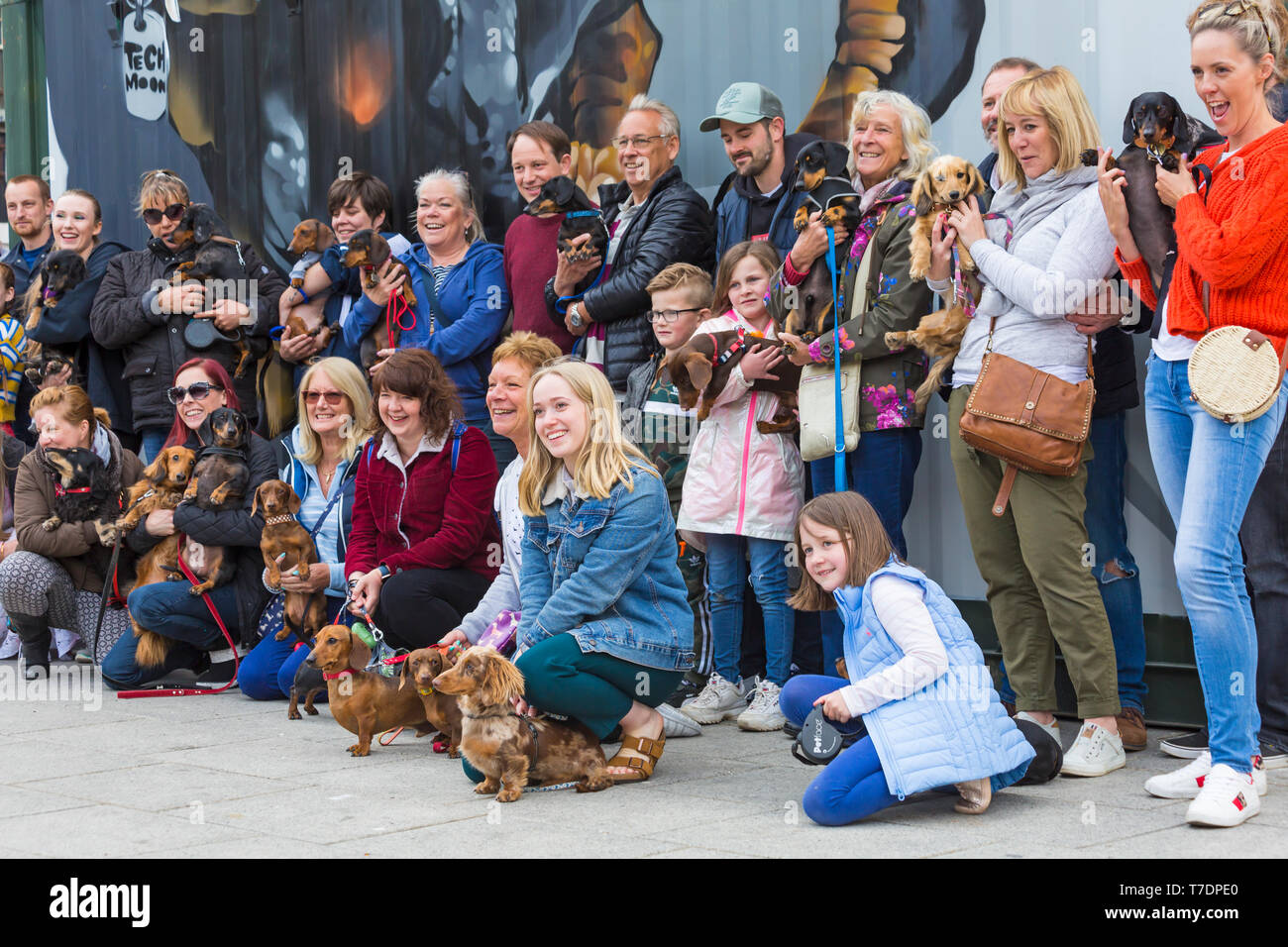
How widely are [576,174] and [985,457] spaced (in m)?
3.60

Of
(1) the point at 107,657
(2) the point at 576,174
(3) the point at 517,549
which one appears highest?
(2) the point at 576,174

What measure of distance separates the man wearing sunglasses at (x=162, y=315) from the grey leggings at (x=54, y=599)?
3.27 feet

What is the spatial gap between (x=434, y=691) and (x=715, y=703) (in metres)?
1.30

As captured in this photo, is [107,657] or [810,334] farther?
[107,657]

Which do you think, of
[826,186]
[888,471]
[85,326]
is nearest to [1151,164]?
[888,471]

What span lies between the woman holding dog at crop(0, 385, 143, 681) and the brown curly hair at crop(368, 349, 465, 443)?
2288 millimetres

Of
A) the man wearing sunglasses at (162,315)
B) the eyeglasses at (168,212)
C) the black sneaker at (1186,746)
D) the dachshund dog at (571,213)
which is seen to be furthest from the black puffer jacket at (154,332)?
the black sneaker at (1186,746)

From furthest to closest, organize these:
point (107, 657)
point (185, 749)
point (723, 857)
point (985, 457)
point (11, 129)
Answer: point (11, 129), point (107, 657), point (185, 749), point (985, 457), point (723, 857)

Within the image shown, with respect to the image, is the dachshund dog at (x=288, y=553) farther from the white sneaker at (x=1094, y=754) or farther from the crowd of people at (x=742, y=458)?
the white sneaker at (x=1094, y=754)

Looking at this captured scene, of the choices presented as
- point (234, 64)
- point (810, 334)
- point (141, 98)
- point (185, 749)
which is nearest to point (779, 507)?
point (810, 334)

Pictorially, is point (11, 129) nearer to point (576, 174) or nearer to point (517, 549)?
point (576, 174)

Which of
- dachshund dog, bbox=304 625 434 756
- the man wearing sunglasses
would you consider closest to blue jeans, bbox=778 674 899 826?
dachshund dog, bbox=304 625 434 756

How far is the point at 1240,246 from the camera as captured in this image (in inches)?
167

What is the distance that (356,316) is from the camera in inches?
312
